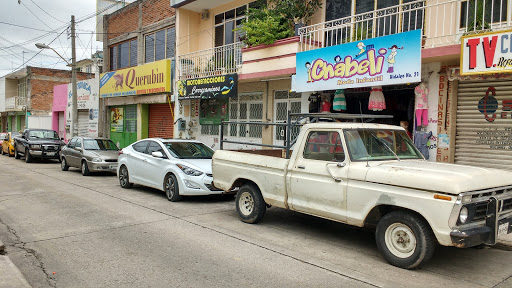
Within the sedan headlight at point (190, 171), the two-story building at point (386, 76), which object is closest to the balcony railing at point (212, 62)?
the two-story building at point (386, 76)

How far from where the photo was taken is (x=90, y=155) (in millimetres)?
14469

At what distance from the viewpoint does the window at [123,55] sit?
22.2 metres

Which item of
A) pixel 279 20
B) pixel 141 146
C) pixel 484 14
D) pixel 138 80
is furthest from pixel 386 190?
pixel 138 80

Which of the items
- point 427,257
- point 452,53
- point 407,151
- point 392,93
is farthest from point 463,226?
point 392,93

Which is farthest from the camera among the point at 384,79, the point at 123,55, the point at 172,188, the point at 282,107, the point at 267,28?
the point at 123,55

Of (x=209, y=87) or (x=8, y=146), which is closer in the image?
(x=209, y=87)

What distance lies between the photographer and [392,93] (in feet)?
36.7

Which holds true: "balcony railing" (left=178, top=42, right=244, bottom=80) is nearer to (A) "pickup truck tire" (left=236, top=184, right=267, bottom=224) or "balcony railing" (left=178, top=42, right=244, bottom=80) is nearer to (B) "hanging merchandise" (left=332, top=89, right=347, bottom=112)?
(B) "hanging merchandise" (left=332, top=89, right=347, bottom=112)

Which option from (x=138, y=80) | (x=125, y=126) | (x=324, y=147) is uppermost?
(x=138, y=80)

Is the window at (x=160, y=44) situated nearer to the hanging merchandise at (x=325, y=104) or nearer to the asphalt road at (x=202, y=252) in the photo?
the hanging merchandise at (x=325, y=104)

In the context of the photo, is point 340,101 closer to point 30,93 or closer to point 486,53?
point 486,53

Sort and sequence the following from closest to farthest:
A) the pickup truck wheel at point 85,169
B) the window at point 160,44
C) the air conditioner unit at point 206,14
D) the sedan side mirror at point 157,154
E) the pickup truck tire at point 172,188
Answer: the pickup truck tire at point 172,188 → the sedan side mirror at point 157,154 → the pickup truck wheel at point 85,169 → the air conditioner unit at point 206,14 → the window at point 160,44

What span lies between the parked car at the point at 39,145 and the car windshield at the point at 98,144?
5.28m

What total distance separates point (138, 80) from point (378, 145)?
16382 millimetres
